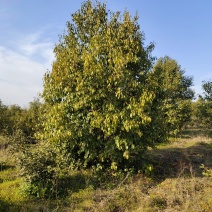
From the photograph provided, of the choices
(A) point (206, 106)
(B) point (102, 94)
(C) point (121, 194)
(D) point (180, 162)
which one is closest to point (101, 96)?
(B) point (102, 94)

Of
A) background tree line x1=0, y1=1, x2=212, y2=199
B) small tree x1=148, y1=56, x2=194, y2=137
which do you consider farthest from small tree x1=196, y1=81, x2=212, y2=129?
background tree line x1=0, y1=1, x2=212, y2=199

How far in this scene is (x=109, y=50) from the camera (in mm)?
9531

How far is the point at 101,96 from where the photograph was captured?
9.15 meters

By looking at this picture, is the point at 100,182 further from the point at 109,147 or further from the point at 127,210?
the point at 127,210

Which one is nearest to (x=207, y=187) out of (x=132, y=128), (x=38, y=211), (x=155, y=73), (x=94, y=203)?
(x=132, y=128)

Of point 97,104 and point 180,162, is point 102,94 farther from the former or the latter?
point 180,162

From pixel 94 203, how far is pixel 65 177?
6.65 feet

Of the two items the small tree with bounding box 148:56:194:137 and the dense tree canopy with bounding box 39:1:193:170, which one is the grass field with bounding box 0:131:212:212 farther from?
the small tree with bounding box 148:56:194:137

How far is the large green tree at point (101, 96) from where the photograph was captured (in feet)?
29.4

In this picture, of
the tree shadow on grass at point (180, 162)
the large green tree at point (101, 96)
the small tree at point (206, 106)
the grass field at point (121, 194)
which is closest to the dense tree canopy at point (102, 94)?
the large green tree at point (101, 96)

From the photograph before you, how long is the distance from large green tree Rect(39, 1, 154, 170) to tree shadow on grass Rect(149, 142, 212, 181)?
5.85ft

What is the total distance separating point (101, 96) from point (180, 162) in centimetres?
553

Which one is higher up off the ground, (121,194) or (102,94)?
→ (102,94)

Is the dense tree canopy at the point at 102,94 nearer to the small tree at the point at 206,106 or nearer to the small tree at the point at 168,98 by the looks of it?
the small tree at the point at 168,98
